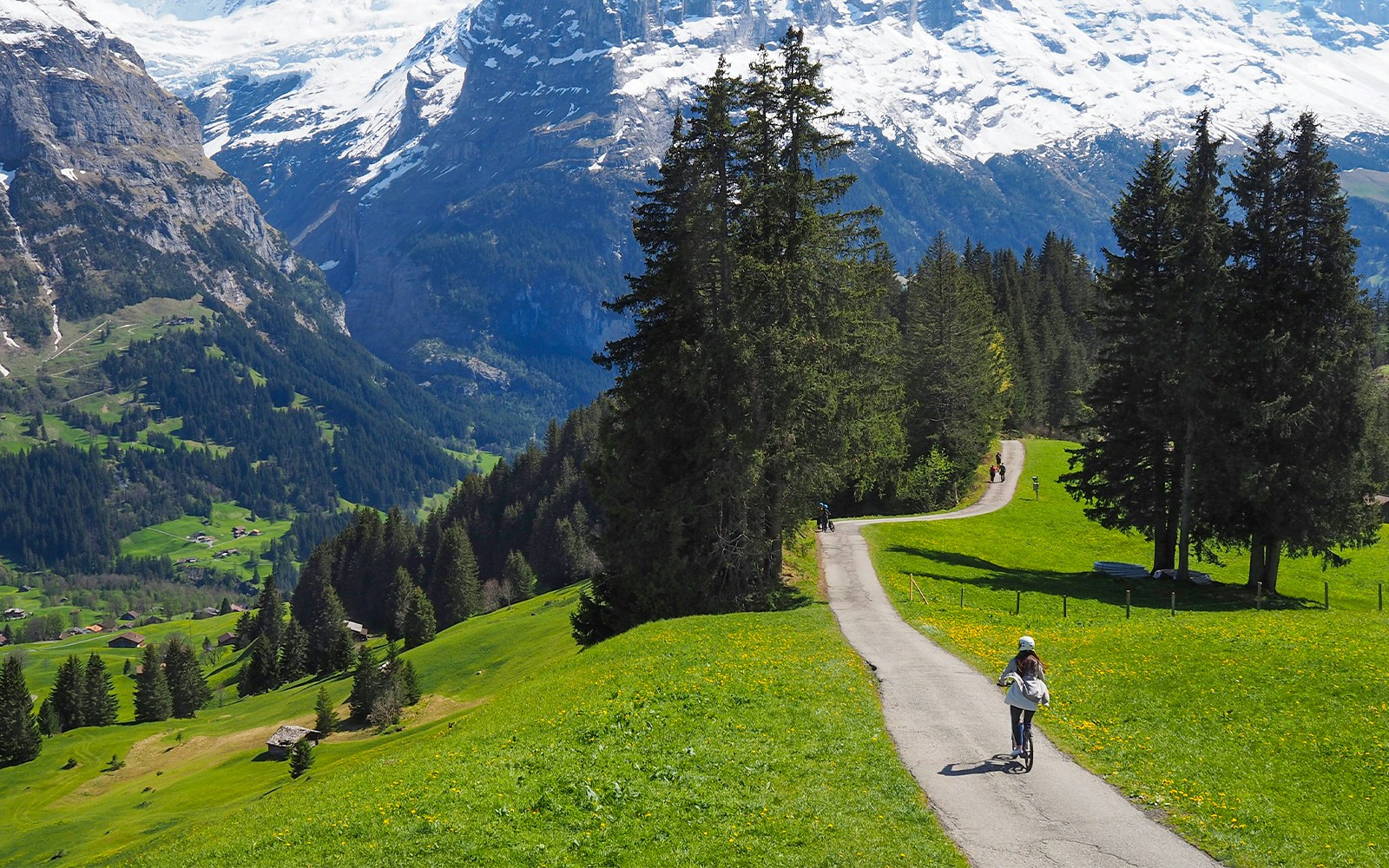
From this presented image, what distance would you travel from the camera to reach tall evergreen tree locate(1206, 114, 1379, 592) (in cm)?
4441

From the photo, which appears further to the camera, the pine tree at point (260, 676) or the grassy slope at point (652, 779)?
the pine tree at point (260, 676)

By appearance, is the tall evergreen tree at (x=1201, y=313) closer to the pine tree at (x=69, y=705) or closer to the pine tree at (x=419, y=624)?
the pine tree at (x=419, y=624)

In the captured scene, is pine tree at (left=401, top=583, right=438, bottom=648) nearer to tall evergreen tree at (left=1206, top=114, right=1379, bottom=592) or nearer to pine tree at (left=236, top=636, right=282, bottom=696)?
pine tree at (left=236, top=636, right=282, bottom=696)

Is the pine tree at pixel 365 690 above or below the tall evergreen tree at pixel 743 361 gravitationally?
below

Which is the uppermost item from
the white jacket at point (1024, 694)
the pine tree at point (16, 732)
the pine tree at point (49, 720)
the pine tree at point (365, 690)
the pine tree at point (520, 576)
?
the white jacket at point (1024, 694)

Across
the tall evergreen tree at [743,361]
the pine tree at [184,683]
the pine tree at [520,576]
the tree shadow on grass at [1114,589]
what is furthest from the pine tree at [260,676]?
the tree shadow on grass at [1114,589]

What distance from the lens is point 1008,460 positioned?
313 feet

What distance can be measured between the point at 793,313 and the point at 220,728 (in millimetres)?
91472

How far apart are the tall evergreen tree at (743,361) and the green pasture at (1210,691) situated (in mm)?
7606

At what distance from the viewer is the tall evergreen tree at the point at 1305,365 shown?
44.4m

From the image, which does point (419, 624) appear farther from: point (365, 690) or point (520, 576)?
point (365, 690)

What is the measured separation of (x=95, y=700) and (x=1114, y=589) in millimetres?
131882

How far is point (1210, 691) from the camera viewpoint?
82.2 ft

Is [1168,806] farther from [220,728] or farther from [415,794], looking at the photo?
[220,728]
